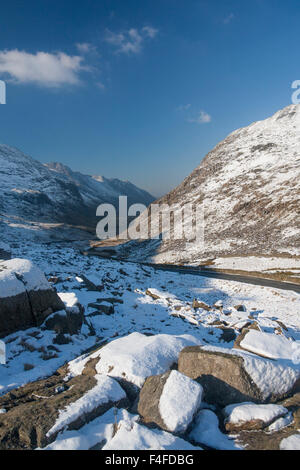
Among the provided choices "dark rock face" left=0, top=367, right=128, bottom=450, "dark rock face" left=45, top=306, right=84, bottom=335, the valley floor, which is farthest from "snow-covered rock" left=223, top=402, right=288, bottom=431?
"dark rock face" left=45, top=306, right=84, bottom=335

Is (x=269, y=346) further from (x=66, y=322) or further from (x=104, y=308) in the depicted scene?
(x=104, y=308)

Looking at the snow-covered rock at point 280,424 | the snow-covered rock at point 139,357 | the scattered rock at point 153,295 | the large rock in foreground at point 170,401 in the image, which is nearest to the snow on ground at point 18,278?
the snow-covered rock at point 139,357

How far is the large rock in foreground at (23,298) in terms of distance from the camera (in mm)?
10734

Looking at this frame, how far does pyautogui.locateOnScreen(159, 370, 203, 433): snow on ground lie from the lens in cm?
502

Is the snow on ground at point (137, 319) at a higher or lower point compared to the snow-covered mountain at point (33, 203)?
lower

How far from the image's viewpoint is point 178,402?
17.6 feet

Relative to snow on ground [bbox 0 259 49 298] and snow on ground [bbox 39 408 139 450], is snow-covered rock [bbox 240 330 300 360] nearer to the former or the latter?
snow on ground [bbox 39 408 139 450]

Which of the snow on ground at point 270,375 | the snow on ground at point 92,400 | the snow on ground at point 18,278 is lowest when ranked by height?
the snow on ground at point 92,400

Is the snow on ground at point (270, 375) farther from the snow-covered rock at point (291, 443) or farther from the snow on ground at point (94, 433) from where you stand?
Result: the snow on ground at point (94, 433)

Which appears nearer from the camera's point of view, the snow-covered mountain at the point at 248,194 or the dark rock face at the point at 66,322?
the dark rock face at the point at 66,322

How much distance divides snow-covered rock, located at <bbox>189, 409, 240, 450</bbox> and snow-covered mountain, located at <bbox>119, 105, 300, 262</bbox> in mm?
46584

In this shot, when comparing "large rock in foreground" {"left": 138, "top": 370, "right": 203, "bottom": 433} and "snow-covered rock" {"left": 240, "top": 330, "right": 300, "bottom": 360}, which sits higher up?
"snow-covered rock" {"left": 240, "top": 330, "right": 300, "bottom": 360}

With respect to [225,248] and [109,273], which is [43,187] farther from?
[109,273]
